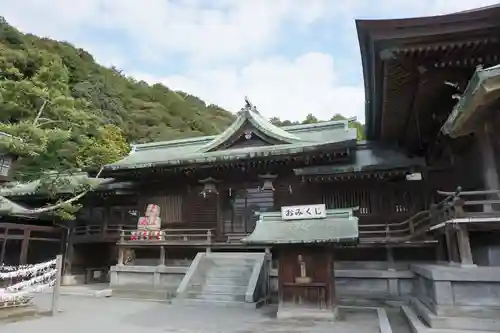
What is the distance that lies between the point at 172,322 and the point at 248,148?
9.81m

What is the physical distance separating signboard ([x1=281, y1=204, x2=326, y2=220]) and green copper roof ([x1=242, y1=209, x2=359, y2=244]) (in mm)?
111

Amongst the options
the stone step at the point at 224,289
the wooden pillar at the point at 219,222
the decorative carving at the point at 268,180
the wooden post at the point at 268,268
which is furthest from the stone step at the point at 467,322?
the wooden pillar at the point at 219,222

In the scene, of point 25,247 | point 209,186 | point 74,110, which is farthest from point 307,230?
point 25,247

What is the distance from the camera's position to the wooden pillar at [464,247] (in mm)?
8102

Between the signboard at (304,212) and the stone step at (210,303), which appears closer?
the signboard at (304,212)

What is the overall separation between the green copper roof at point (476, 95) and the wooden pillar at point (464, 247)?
2400 millimetres

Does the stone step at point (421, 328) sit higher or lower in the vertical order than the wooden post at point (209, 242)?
lower

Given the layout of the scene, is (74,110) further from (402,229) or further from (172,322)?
(402,229)

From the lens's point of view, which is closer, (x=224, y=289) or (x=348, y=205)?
(x=224, y=289)

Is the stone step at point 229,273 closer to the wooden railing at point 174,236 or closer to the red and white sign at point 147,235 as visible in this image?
the wooden railing at point 174,236

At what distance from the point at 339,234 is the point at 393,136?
7.57 meters

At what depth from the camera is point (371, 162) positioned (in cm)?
1481

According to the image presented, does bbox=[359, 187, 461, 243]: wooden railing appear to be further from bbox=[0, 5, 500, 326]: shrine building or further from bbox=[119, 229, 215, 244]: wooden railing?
bbox=[119, 229, 215, 244]: wooden railing

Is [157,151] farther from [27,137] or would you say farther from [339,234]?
[339,234]
